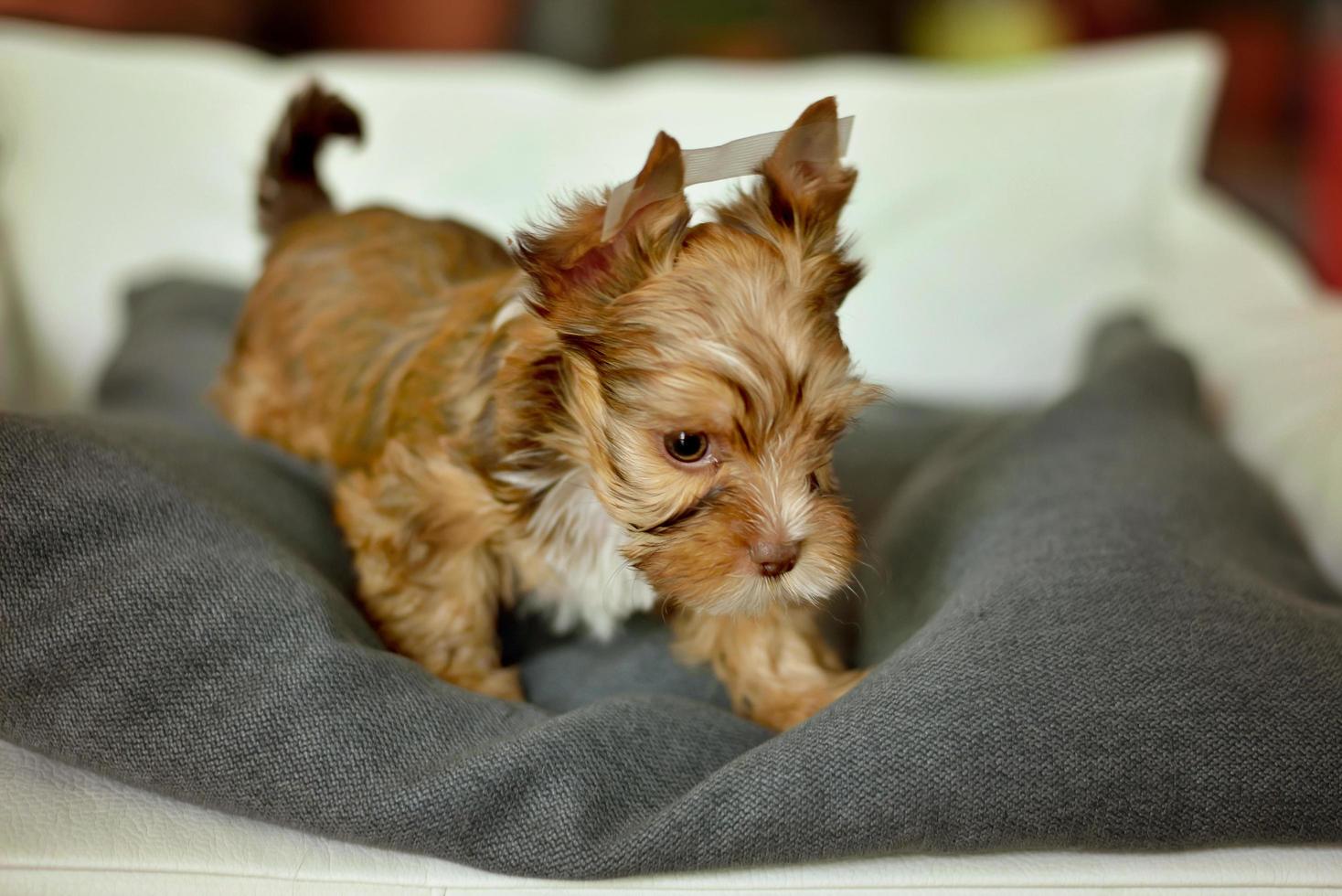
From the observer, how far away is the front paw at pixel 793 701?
2033 millimetres

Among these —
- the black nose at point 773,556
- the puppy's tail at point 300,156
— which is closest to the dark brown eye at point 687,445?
the black nose at point 773,556

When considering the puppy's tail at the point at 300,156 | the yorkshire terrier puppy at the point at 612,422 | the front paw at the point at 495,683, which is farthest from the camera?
the puppy's tail at the point at 300,156

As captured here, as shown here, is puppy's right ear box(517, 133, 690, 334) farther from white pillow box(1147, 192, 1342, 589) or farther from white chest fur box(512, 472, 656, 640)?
white pillow box(1147, 192, 1342, 589)

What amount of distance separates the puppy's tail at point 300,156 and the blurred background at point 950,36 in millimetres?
2339

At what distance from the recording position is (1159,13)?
6.19 metres

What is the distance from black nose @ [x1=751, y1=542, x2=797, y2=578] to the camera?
1656mm

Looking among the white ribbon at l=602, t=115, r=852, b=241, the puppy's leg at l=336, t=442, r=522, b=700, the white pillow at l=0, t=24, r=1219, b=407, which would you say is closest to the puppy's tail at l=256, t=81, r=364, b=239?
the white pillow at l=0, t=24, r=1219, b=407

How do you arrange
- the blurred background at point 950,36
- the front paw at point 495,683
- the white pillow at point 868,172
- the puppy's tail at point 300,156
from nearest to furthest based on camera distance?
the front paw at point 495,683 < the puppy's tail at point 300,156 < the white pillow at point 868,172 < the blurred background at point 950,36

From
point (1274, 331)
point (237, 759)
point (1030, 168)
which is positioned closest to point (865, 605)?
point (237, 759)

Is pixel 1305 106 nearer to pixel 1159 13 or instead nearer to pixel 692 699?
pixel 1159 13

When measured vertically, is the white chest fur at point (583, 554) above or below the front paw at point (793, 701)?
above

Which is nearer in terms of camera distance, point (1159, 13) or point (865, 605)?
point (865, 605)

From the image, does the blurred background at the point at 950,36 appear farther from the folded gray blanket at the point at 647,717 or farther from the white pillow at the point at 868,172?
the folded gray blanket at the point at 647,717

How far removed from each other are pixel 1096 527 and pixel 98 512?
1747mm
